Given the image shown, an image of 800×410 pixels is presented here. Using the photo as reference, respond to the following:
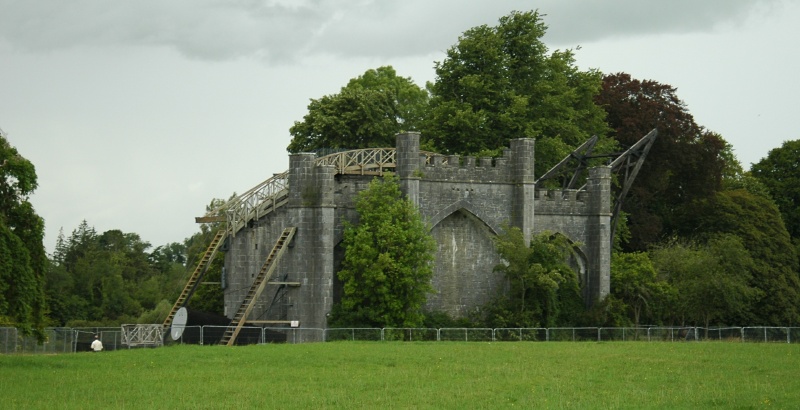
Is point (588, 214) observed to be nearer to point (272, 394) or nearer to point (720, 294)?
point (720, 294)

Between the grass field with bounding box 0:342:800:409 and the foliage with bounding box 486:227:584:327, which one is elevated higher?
the foliage with bounding box 486:227:584:327

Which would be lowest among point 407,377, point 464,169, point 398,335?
point 407,377

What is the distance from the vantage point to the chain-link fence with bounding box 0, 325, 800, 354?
51312 mm

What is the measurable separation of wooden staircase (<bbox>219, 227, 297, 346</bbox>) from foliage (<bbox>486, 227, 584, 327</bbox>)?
8709mm

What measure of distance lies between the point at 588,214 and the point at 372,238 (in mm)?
11244

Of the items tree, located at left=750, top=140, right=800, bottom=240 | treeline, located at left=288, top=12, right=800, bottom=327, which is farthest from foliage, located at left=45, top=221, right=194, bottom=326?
tree, located at left=750, top=140, right=800, bottom=240

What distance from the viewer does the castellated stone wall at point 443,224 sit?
53.3 m

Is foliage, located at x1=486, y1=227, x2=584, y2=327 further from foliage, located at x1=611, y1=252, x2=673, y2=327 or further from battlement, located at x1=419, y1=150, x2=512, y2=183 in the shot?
foliage, located at x1=611, y1=252, x2=673, y2=327

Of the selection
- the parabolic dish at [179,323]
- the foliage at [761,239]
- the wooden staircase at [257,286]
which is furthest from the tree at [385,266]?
the foliage at [761,239]

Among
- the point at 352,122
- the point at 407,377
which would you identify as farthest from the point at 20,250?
the point at 352,122

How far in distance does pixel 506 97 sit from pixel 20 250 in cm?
2942

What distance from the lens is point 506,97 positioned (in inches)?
2601

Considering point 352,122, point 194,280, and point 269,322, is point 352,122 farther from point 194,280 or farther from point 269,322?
point 269,322

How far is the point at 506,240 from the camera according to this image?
5622 cm
